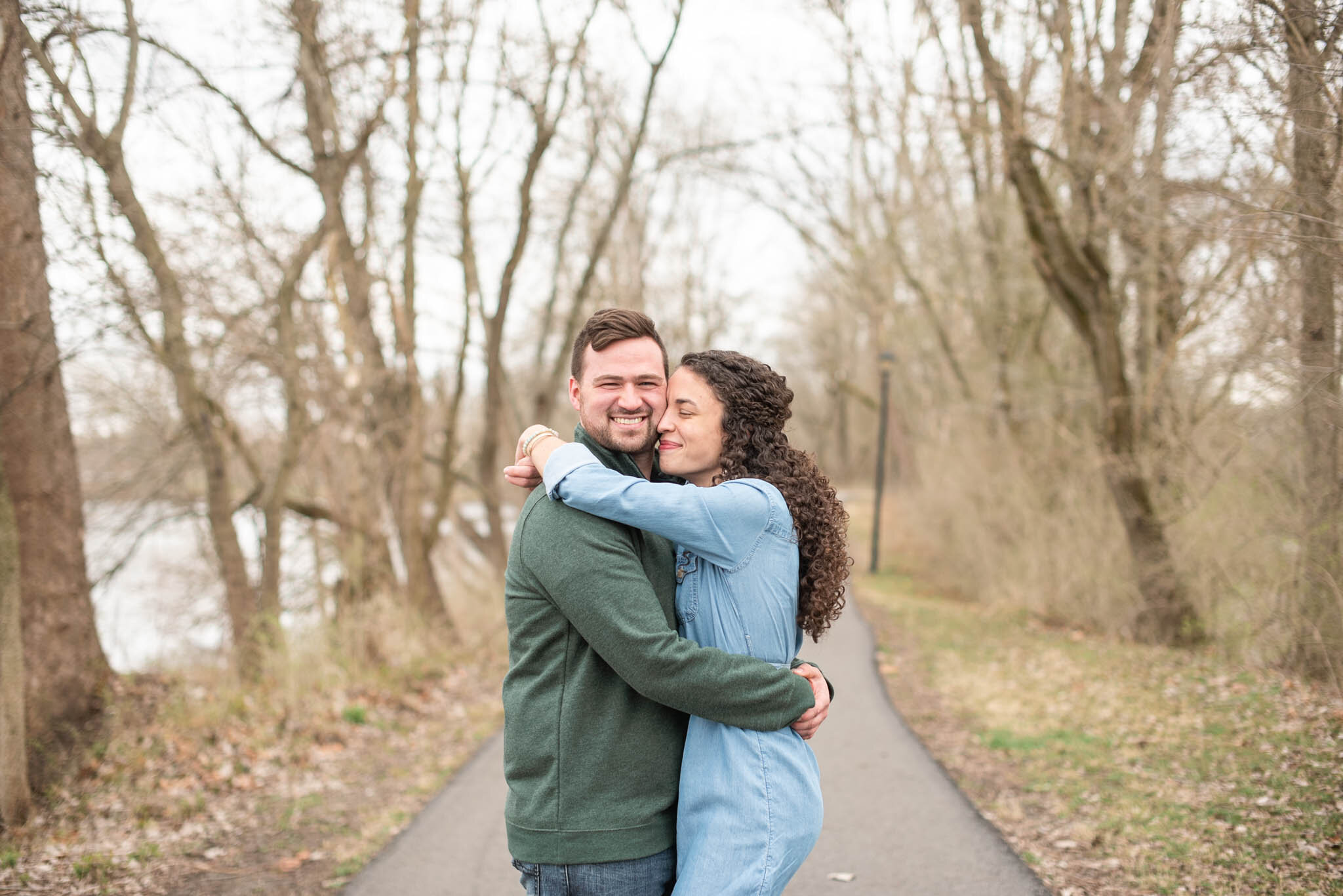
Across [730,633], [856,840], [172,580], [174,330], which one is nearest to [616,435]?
[730,633]

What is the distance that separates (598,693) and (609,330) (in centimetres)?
95

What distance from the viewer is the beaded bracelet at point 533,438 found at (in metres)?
2.57

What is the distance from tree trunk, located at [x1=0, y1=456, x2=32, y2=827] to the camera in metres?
4.84

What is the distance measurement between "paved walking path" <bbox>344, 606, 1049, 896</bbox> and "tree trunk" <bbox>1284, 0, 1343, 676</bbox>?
9.94 ft

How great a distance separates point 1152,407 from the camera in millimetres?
10133

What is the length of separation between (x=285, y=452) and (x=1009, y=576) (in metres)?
10.5

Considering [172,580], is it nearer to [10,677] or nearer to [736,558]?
[10,677]

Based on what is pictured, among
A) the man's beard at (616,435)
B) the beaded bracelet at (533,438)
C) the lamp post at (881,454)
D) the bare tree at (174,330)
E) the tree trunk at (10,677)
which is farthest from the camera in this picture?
the lamp post at (881,454)

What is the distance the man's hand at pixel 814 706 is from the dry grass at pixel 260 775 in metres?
3.37

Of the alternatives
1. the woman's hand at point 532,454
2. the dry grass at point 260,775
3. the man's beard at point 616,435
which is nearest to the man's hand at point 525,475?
the woman's hand at point 532,454

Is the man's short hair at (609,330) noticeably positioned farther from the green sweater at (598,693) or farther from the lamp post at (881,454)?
the lamp post at (881,454)

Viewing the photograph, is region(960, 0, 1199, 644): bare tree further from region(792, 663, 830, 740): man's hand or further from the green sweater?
the green sweater

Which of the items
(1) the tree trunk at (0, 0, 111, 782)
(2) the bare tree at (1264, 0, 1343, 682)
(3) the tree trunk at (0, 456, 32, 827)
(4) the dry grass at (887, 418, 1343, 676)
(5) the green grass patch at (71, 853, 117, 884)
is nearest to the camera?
(2) the bare tree at (1264, 0, 1343, 682)

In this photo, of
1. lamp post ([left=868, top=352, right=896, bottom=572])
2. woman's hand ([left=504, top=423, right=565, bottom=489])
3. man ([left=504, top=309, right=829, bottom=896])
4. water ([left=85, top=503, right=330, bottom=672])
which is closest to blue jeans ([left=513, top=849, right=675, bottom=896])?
man ([left=504, top=309, right=829, bottom=896])
